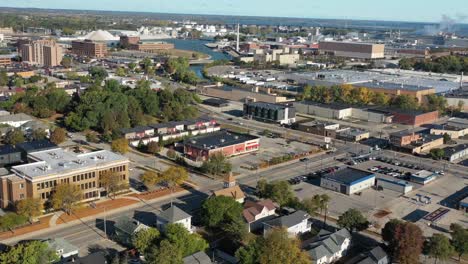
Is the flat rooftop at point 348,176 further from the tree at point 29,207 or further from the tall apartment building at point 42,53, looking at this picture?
the tall apartment building at point 42,53

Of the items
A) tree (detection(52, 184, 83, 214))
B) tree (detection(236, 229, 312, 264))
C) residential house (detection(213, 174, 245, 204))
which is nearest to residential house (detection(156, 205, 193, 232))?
residential house (detection(213, 174, 245, 204))

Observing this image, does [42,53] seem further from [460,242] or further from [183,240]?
[460,242]

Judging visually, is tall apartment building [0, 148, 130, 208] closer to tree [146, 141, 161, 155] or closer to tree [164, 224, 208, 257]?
tree [146, 141, 161, 155]

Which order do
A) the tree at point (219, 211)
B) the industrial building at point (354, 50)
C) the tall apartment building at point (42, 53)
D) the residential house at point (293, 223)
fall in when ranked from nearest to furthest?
the residential house at point (293, 223) < the tree at point (219, 211) < the tall apartment building at point (42, 53) < the industrial building at point (354, 50)

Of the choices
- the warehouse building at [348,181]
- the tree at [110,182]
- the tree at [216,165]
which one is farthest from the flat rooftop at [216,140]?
the tree at [110,182]

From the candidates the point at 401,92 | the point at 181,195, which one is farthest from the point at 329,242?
the point at 401,92

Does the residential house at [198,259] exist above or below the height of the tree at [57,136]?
below
